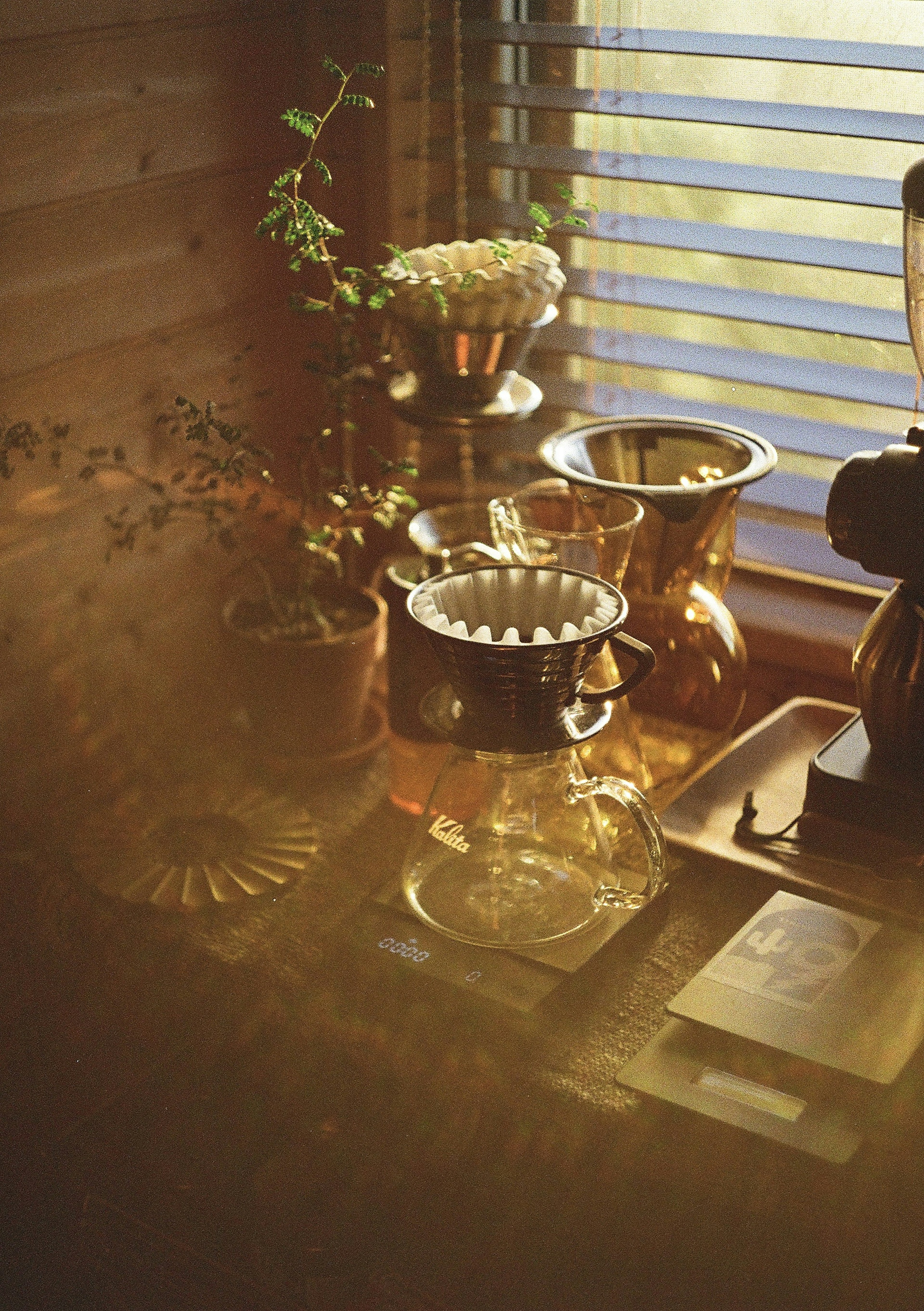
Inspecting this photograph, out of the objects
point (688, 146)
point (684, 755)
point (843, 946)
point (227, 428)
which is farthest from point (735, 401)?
point (843, 946)

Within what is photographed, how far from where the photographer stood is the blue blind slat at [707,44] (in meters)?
1.33

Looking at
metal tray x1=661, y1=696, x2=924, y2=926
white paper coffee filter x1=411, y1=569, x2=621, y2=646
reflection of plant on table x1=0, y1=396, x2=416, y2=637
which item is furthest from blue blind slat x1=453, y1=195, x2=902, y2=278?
white paper coffee filter x1=411, y1=569, x2=621, y2=646

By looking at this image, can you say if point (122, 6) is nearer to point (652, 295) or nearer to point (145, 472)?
point (145, 472)

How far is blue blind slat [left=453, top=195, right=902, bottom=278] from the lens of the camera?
56.2 inches

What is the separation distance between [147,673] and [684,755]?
665mm

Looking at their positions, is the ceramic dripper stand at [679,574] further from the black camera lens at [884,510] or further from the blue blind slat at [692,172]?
the blue blind slat at [692,172]

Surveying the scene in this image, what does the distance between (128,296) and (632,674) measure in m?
0.73

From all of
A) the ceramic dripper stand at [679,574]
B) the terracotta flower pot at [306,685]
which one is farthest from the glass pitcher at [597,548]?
the terracotta flower pot at [306,685]

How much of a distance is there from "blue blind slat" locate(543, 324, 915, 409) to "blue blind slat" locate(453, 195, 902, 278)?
0.37 ft

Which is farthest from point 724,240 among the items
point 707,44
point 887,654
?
point 887,654

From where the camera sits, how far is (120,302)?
56.4 inches

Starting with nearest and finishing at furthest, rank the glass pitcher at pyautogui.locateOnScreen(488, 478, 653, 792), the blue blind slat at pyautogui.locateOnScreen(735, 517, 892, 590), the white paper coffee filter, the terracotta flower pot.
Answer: the white paper coffee filter < the glass pitcher at pyautogui.locateOnScreen(488, 478, 653, 792) < the terracotta flower pot < the blue blind slat at pyautogui.locateOnScreen(735, 517, 892, 590)

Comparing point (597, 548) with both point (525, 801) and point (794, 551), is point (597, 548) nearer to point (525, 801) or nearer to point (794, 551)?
point (525, 801)

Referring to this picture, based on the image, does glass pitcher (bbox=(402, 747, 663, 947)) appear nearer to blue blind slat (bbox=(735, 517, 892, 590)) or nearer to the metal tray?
the metal tray
